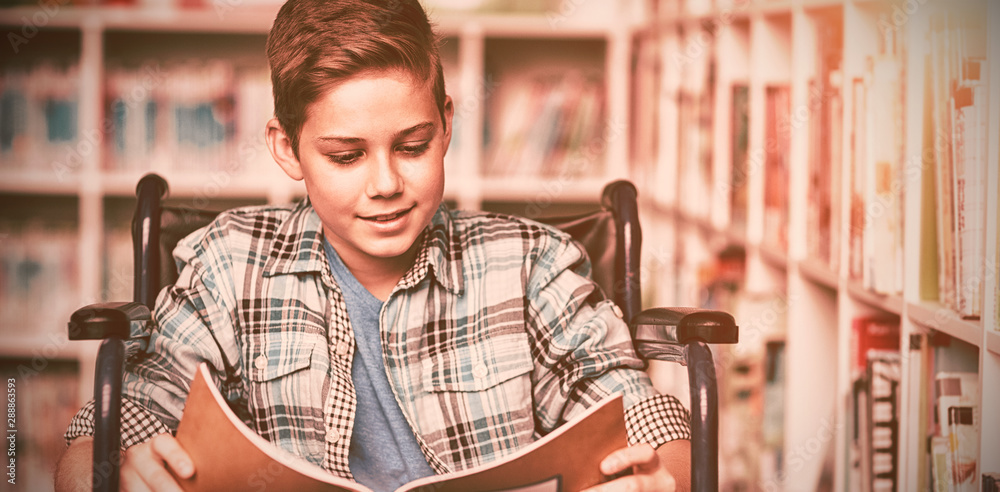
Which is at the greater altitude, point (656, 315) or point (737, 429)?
point (656, 315)

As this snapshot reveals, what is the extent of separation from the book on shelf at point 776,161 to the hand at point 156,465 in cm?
119

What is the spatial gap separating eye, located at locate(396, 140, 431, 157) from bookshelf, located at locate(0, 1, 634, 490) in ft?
3.80

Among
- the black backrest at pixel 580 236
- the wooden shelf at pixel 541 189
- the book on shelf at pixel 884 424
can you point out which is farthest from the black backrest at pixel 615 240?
the wooden shelf at pixel 541 189

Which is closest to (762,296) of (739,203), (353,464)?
(739,203)

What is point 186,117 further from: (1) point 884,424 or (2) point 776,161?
(1) point 884,424

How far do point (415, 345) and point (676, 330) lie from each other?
353mm

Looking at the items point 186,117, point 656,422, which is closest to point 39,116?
point 186,117

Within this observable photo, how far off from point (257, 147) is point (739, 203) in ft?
3.95

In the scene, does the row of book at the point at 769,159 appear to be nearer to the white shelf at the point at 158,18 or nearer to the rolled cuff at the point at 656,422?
the rolled cuff at the point at 656,422

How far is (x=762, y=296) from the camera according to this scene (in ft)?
6.06

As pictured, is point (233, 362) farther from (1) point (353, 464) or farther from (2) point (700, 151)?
(2) point (700, 151)

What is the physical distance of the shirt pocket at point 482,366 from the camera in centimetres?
113

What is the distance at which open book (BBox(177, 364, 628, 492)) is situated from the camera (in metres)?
0.80

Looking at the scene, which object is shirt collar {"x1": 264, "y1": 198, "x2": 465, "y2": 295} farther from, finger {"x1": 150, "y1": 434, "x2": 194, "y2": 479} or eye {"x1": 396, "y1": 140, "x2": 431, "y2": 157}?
finger {"x1": 150, "y1": 434, "x2": 194, "y2": 479}
